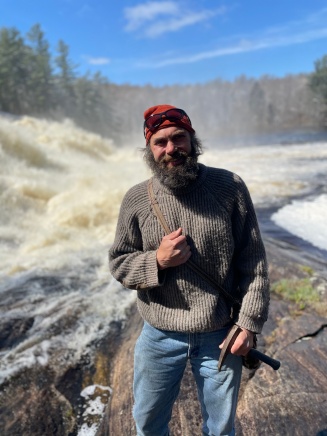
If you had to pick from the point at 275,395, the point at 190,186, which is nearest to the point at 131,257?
the point at 190,186

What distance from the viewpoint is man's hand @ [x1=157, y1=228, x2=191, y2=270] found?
163 cm

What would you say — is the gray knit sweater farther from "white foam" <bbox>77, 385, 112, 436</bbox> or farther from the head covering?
"white foam" <bbox>77, 385, 112, 436</bbox>

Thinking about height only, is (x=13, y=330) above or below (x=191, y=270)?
below

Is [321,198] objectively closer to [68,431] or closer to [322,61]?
[68,431]

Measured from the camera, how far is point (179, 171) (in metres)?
1.69

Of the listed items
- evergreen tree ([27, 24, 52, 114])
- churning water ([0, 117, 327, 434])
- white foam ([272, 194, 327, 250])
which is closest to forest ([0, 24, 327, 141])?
evergreen tree ([27, 24, 52, 114])

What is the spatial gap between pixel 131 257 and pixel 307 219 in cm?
837

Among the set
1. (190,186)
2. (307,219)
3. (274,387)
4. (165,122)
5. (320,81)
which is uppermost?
(320,81)

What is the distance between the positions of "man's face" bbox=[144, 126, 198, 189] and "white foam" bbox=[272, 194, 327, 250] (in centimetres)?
609

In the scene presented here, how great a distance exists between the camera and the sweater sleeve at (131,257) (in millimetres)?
1716

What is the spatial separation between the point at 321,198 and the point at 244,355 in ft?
35.0

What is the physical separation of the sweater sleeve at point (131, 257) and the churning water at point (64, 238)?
2.04ft

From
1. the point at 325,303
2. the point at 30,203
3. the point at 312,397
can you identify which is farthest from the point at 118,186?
the point at 312,397

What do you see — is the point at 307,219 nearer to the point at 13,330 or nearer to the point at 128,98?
the point at 13,330
